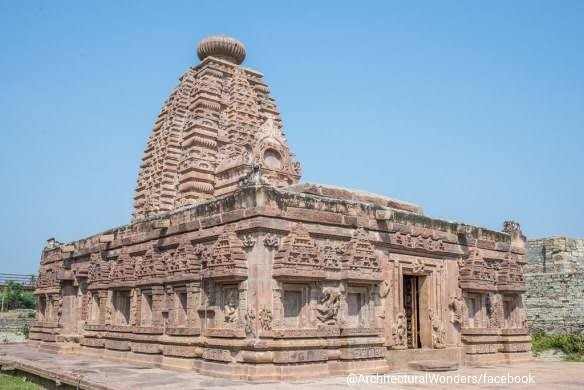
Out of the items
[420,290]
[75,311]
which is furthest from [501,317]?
[75,311]

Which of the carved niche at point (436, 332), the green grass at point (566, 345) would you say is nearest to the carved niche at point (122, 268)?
the carved niche at point (436, 332)

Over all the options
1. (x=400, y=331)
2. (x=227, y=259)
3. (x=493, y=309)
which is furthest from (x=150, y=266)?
(x=493, y=309)

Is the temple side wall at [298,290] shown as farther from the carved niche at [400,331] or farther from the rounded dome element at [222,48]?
the rounded dome element at [222,48]

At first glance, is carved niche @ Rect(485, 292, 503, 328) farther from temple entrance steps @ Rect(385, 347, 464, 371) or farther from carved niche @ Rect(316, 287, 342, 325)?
carved niche @ Rect(316, 287, 342, 325)

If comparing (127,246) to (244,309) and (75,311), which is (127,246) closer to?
(75,311)

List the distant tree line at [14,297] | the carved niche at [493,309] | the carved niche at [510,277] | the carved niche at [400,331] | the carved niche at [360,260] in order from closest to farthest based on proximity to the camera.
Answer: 1. the carved niche at [360,260]
2. the carved niche at [400,331]
3. the carved niche at [493,309]
4. the carved niche at [510,277]
5. the distant tree line at [14,297]

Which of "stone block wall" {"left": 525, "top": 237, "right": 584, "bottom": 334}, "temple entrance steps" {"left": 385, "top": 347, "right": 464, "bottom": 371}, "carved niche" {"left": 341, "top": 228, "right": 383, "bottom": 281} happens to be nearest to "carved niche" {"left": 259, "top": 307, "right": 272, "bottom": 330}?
"carved niche" {"left": 341, "top": 228, "right": 383, "bottom": 281}

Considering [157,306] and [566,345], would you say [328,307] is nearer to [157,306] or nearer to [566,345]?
[157,306]

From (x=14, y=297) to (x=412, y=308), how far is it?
40.7 metres

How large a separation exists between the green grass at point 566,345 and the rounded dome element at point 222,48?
63.4ft

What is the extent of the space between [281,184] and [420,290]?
6.92 m

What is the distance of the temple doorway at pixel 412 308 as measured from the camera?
684 inches

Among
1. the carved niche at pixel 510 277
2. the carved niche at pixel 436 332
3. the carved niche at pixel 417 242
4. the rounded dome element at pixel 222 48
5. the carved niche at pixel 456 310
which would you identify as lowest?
the carved niche at pixel 436 332

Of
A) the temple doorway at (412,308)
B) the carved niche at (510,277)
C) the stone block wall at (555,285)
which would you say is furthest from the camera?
the stone block wall at (555,285)
